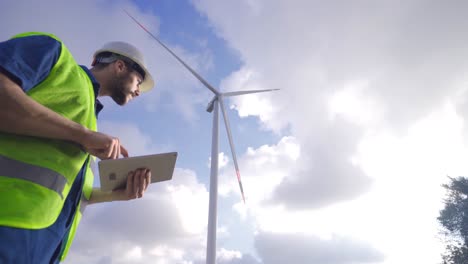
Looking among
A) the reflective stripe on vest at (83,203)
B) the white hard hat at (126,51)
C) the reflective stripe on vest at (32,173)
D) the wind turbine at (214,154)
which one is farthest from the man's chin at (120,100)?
the wind turbine at (214,154)

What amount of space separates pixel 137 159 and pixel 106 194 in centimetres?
104

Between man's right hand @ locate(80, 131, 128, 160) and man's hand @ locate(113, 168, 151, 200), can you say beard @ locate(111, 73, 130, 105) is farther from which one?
man's right hand @ locate(80, 131, 128, 160)

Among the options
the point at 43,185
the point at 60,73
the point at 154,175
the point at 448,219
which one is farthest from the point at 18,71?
the point at 448,219

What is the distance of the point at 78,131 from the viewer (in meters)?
2.19

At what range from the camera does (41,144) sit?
2.17 meters

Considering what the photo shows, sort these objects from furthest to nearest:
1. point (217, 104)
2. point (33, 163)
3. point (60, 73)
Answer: point (217, 104)
point (60, 73)
point (33, 163)

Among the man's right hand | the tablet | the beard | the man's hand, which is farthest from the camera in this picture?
the beard

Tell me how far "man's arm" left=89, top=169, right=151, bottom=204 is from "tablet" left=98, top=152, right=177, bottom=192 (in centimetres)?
5

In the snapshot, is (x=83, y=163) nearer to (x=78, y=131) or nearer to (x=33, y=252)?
(x=78, y=131)

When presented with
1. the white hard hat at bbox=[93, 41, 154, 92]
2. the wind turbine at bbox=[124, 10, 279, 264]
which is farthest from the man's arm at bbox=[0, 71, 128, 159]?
the wind turbine at bbox=[124, 10, 279, 264]

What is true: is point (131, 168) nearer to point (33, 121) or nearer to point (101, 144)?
point (101, 144)

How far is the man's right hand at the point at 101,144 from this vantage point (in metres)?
2.24

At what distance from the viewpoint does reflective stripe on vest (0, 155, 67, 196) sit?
6.42ft

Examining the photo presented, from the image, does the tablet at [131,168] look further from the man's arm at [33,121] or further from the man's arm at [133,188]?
the man's arm at [33,121]
